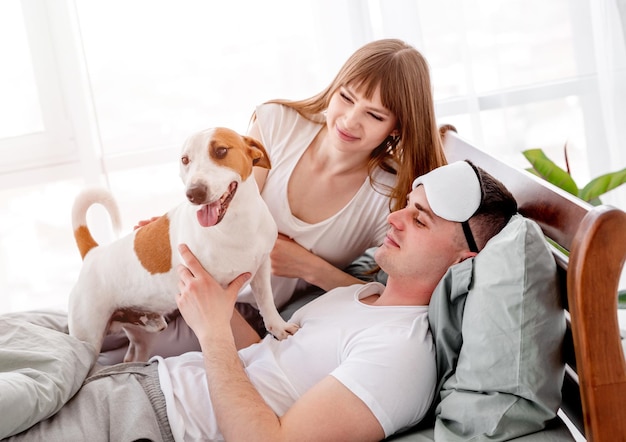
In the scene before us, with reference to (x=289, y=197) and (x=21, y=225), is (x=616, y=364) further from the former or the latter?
(x=21, y=225)

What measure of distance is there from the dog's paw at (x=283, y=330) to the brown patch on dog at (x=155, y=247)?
271 mm

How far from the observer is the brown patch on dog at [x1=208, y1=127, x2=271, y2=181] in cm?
126

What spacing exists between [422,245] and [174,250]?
517 mm

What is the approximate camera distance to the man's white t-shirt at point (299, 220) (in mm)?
1790

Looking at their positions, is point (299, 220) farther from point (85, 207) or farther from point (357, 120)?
point (85, 207)

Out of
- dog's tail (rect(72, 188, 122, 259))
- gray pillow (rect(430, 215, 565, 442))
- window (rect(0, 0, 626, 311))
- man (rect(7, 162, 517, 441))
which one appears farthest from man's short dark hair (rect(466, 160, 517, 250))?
window (rect(0, 0, 626, 311))

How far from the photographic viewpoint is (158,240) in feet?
4.94

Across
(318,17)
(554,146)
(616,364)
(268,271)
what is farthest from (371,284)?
(554,146)

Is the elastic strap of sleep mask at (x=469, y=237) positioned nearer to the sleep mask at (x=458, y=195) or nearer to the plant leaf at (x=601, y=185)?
the sleep mask at (x=458, y=195)

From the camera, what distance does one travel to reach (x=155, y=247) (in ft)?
4.92

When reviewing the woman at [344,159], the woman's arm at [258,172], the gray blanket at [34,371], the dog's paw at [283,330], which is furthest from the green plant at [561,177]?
the gray blanket at [34,371]

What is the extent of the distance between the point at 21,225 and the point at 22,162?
0.27 meters

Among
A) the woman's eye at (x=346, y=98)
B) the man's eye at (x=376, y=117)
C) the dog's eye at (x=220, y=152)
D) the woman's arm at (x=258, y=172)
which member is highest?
the woman's eye at (x=346, y=98)

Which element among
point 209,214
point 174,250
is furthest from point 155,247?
point 209,214
